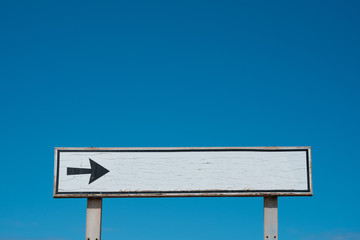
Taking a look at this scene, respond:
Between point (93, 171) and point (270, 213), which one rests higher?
point (93, 171)

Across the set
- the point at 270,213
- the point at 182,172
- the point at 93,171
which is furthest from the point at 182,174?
the point at 270,213

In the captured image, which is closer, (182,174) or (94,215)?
(182,174)

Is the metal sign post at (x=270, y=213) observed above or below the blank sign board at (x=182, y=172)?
below

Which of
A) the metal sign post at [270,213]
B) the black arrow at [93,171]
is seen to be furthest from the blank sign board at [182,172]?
the metal sign post at [270,213]

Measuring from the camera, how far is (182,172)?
7.57 metres

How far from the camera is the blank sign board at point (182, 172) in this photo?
7496 mm

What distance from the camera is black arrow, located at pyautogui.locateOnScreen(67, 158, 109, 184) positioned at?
25.0 feet

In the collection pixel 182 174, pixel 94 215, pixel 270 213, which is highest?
pixel 182 174

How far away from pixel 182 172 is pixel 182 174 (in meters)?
0.04

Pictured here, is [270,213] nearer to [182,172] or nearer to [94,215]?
[182,172]

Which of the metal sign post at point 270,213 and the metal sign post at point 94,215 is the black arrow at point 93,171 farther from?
the metal sign post at point 270,213

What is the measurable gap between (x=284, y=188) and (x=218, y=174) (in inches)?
53.5

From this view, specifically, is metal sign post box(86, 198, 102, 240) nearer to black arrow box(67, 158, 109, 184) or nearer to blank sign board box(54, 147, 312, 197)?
blank sign board box(54, 147, 312, 197)

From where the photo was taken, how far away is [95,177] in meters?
7.61
